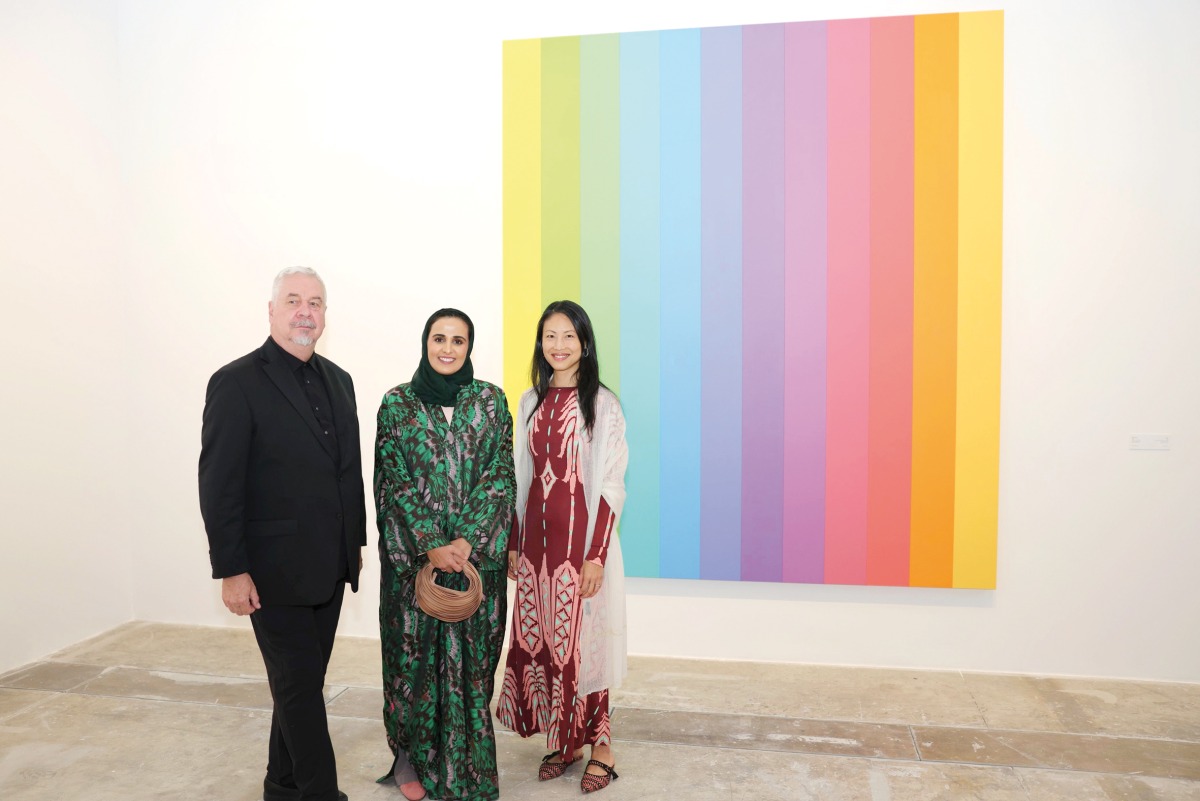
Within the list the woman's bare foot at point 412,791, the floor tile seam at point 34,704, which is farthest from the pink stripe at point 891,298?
the floor tile seam at point 34,704

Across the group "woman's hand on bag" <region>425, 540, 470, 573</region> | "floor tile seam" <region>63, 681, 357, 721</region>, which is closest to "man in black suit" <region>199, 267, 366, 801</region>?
"woman's hand on bag" <region>425, 540, 470, 573</region>

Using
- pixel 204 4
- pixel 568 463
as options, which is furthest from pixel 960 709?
pixel 204 4

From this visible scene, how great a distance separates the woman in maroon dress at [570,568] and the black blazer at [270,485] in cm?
67

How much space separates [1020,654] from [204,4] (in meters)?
5.24

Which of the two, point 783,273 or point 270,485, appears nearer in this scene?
point 270,485

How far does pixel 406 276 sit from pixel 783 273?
1.89 metres

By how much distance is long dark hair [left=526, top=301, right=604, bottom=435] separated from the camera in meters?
2.96

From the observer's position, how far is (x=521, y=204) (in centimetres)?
429

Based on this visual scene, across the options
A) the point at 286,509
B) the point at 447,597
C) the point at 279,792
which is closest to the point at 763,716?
the point at 447,597

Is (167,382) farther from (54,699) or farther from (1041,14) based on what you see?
(1041,14)

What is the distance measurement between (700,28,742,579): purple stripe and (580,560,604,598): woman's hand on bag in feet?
4.47

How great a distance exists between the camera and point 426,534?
2697 mm

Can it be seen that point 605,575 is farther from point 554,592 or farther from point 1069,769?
point 1069,769

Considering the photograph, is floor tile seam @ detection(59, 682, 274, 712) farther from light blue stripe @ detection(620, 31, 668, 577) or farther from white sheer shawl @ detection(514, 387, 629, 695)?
light blue stripe @ detection(620, 31, 668, 577)
